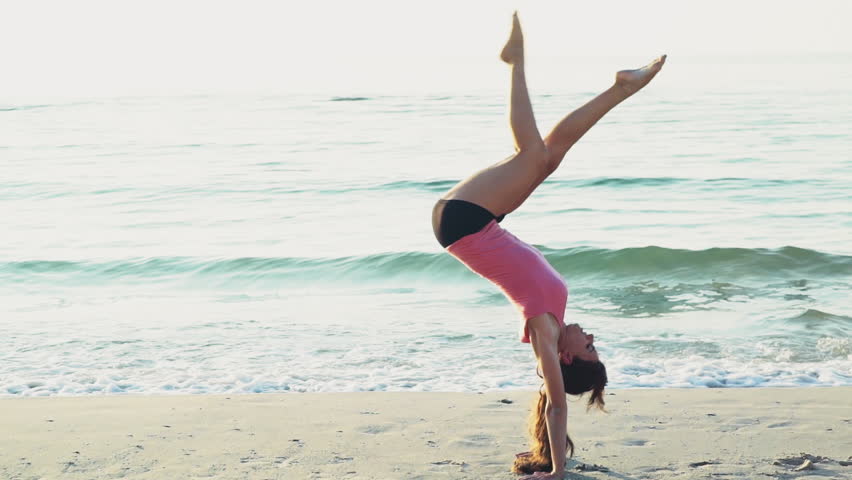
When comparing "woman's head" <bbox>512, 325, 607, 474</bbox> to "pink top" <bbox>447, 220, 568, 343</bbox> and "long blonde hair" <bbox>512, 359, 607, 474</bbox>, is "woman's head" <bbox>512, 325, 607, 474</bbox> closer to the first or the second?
"long blonde hair" <bbox>512, 359, 607, 474</bbox>

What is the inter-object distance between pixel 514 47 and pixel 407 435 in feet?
7.42

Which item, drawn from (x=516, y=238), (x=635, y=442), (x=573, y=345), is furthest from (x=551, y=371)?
(x=635, y=442)

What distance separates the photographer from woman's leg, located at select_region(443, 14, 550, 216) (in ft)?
13.8

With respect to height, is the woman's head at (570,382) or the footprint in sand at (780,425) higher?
the woman's head at (570,382)

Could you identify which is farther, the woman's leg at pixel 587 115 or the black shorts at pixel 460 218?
the woman's leg at pixel 587 115

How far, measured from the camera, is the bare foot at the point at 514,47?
14.6 ft

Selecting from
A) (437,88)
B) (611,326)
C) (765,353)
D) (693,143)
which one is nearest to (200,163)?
(693,143)

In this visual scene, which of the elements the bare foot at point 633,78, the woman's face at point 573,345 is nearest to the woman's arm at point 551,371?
the woman's face at point 573,345

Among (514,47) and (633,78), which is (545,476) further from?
(514,47)

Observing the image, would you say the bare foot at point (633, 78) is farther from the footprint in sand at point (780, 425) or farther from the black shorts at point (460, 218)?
the footprint in sand at point (780, 425)

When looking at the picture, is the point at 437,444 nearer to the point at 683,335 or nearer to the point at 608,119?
the point at 683,335

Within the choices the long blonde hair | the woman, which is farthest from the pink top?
the long blonde hair

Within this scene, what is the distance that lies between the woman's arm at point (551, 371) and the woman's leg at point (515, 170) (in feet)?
1.80

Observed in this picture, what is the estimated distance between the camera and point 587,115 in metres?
4.29
